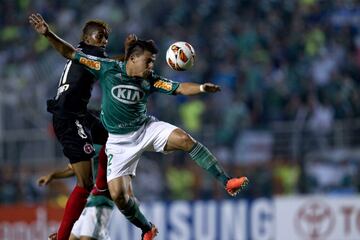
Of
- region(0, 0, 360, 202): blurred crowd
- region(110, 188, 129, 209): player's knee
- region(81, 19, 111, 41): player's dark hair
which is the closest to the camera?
region(110, 188, 129, 209): player's knee

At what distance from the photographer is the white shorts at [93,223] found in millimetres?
12312

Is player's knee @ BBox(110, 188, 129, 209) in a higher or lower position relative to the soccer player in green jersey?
lower

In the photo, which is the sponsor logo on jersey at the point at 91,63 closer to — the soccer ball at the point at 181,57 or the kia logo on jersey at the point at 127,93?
the kia logo on jersey at the point at 127,93

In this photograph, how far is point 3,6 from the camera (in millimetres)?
24750

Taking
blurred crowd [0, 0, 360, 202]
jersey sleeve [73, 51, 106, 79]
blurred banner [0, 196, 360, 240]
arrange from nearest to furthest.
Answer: jersey sleeve [73, 51, 106, 79], blurred banner [0, 196, 360, 240], blurred crowd [0, 0, 360, 202]

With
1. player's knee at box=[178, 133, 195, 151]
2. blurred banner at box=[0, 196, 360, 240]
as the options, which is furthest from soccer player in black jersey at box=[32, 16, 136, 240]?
blurred banner at box=[0, 196, 360, 240]

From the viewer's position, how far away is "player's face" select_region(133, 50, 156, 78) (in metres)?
11.4

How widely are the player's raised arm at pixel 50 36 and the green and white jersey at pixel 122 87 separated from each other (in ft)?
0.65

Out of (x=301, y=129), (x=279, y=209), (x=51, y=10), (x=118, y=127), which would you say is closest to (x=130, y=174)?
(x=118, y=127)

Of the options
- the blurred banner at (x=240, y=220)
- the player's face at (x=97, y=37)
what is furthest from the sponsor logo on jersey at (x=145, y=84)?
the blurred banner at (x=240, y=220)

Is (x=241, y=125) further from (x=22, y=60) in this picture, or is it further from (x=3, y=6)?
(x=3, y=6)

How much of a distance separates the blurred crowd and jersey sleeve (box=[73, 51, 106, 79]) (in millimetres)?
6689

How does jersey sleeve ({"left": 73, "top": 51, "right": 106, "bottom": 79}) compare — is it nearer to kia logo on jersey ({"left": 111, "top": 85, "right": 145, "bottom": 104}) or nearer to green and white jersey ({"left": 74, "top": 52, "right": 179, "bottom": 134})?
green and white jersey ({"left": 74, "top": 52, "right": 179, "bottom": 134})

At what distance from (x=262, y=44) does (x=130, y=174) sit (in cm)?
944
